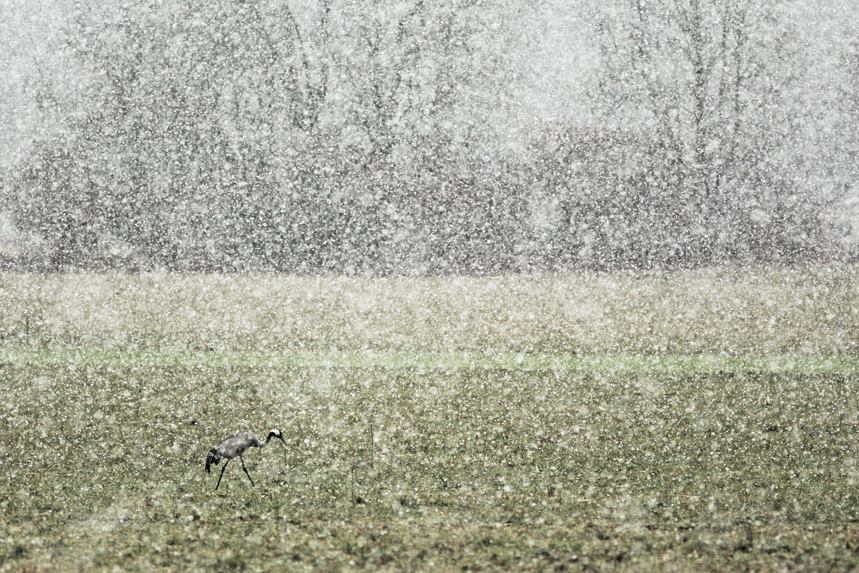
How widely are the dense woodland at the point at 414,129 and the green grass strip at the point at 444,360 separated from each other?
11.6m

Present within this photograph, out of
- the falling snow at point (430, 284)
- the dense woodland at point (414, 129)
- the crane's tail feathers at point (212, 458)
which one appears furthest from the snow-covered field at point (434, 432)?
the dense woodland at point (414, 129)

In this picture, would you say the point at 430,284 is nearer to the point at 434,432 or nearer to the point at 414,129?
the point at 414,129

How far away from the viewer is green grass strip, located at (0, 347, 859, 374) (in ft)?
35.1

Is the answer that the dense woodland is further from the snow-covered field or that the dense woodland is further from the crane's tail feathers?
the crane's tail feathers

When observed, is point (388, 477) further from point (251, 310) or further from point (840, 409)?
point (251, 310)

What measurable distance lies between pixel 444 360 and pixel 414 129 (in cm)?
1459

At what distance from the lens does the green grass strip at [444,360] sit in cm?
1071

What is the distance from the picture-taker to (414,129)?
25.0 m

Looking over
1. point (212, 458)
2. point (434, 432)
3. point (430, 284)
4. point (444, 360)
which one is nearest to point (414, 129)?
point (430, 284)

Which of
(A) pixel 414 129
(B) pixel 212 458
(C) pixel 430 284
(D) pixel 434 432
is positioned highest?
(A) pixel 414 129

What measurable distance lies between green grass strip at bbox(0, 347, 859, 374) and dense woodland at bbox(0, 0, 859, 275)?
1157 cm

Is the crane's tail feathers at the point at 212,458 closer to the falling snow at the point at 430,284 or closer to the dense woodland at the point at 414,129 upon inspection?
the falling snow at the point at 430,284

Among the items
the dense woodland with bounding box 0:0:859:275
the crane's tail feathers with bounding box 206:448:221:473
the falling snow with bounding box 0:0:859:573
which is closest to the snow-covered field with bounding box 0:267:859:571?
the falling snow with bounding box 0:0:859:573

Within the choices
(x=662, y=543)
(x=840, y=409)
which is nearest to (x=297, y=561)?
(x=662, y=543)
